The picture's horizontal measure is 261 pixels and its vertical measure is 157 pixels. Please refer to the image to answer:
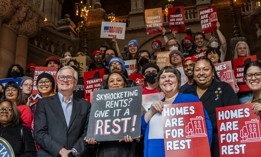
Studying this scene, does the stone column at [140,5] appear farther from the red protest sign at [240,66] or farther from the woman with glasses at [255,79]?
the woman with glasses at [255,79]

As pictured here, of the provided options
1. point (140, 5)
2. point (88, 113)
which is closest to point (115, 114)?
point (88, 113)

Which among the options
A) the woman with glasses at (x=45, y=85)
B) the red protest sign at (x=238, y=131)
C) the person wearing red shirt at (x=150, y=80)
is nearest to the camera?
the red protest sign at (x=238, y=131)

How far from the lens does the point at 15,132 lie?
4.36 metres

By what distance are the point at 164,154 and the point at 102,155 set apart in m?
0.71

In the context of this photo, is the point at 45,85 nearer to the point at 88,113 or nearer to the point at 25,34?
the point at 88,113

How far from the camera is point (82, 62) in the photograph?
848 centimetres

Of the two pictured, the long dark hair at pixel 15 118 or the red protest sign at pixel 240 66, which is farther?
the red protest sign at pixel 240 66

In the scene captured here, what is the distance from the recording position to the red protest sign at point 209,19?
928cm

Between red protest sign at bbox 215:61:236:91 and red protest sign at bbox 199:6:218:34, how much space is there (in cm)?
363

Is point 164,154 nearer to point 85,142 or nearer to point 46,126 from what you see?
point 85,142

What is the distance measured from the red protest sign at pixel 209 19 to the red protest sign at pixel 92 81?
373cm

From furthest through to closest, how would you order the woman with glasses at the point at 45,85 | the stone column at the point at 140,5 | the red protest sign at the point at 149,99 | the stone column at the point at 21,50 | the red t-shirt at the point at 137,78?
1. the stone column at the point at 140,5
2. the stone column at the point at 21,50
3. the red t-shirt at the point at 137,78
4. the woman with glasses at the point at 45,85
5. the red protest sign at the point at 149,99

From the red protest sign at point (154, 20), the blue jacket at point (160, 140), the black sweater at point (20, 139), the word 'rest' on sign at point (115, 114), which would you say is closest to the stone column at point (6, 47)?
the red protest sign at point (154, 20)

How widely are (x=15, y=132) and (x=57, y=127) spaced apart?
71cm
